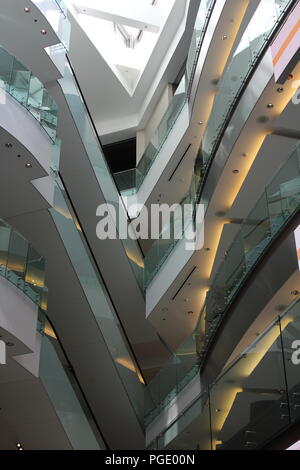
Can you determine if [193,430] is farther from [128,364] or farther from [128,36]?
[128,36]

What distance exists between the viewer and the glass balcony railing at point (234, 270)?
8.08m

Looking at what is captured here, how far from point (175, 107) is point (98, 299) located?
15.0 ft

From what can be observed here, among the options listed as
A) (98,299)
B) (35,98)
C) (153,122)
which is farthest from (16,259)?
(153,122)

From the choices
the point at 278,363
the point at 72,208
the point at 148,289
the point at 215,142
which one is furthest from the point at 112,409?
the point at 278,363

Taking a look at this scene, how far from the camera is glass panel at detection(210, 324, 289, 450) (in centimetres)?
665

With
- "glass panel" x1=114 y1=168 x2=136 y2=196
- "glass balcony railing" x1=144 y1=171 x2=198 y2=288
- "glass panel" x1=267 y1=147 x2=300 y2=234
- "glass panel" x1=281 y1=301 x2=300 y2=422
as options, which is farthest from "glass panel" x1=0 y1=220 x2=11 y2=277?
"glass panel" x1=114 y1=168 x2=136 y2=196

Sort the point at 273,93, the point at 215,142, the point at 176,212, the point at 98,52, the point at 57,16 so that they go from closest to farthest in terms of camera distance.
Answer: the point at 273,93
the point at 215,142
the point at 57,16
the point at 176,212
the point at 98,52

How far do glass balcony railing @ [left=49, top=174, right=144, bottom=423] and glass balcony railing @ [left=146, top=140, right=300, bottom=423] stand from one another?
0.35 m

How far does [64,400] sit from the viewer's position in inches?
427

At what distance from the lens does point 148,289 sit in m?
14.1

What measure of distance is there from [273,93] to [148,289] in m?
5.98

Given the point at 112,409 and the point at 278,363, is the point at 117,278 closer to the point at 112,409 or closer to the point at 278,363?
the point at 112,409

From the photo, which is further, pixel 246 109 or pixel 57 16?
pixel 57 16

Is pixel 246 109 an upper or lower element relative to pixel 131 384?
upper
